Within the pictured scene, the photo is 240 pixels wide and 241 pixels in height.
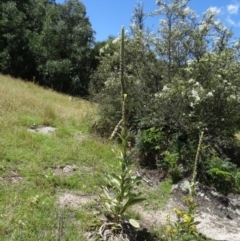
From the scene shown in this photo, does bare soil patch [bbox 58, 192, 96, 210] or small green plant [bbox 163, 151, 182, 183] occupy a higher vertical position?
small green plant [bbox 163, 151, 182, 183]

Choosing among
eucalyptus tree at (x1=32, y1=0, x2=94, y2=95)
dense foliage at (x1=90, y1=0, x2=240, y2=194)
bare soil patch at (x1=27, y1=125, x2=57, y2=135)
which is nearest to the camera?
dense foliage at (x1=90, y1=0, x2=240, y2=194)

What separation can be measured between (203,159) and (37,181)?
3.42 metres

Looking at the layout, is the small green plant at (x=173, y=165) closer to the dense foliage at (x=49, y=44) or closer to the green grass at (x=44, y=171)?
the green grass at (x=44, y=171)

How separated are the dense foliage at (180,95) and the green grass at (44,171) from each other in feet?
2.81

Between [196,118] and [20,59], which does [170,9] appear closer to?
[196,118]

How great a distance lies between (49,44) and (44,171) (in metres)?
13.5

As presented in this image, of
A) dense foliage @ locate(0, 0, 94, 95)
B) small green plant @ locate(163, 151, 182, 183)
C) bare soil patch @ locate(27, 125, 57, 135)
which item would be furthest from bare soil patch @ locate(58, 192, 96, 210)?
dense foliage @ locate(0, 0, 94, 95)

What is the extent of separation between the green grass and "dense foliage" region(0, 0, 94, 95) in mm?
8465

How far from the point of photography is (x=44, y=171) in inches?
219

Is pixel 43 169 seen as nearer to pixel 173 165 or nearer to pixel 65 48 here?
pixel 173 165

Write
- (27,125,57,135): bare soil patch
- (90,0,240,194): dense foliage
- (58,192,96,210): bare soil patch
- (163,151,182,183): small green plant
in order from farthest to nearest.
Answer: (27,125,57,135): bare soil patch < (90,0,240,194): dense foliage < (163,151,182,183): small green plant < (58,192,96,210): bare soil patch

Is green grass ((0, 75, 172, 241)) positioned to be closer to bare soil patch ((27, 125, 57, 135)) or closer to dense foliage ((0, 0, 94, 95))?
bare soil patch ((27, 125, 57, 135))

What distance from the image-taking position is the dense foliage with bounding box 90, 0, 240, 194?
679cm

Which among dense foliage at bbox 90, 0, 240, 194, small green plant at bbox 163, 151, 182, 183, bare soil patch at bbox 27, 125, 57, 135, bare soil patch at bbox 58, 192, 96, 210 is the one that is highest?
dense foliage at bbox 90, 0, 240, 194
